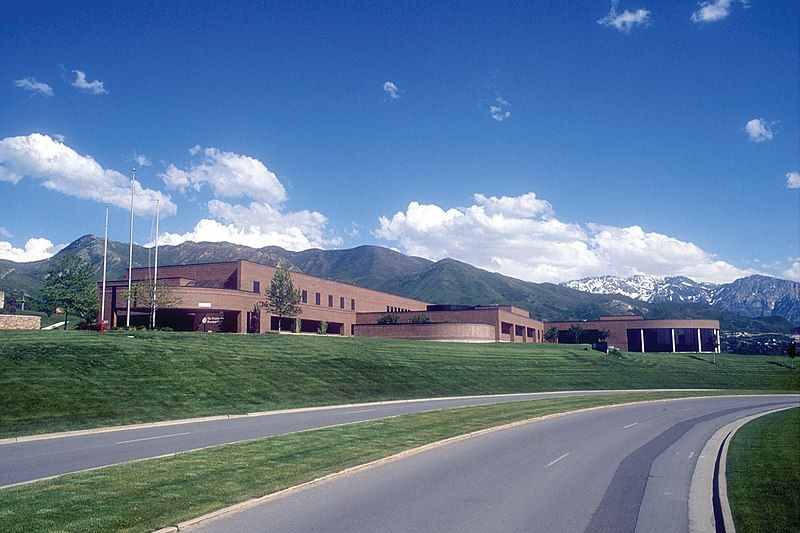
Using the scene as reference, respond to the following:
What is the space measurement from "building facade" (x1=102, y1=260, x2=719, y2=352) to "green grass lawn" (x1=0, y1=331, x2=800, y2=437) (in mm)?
13732

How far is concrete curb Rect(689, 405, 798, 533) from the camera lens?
404 inches

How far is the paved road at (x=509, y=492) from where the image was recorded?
1002 cm

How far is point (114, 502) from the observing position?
10.7 metres

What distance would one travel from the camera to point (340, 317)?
3447 inches

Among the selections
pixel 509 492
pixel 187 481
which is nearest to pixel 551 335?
pixel 509 492

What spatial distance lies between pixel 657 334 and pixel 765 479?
10594cm

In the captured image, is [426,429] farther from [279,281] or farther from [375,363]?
[279,281]

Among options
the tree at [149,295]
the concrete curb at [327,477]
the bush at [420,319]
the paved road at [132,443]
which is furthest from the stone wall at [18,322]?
the concrete curb at [327,477]

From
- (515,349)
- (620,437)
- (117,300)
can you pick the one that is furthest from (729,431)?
(117,300)

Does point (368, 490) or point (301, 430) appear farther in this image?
point (301, 430)

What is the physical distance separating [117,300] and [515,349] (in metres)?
46.8

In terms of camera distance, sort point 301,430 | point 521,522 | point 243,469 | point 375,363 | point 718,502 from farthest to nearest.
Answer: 1. point 375,363
2. point 301,430
3. point 243,469
4. point 718,502
5. point 521,522

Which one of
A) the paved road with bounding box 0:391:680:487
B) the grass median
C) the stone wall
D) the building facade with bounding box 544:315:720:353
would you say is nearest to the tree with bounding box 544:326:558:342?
the building facade with bounding box 544:315:720:353

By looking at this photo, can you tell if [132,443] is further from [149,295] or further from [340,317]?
[340,317]
